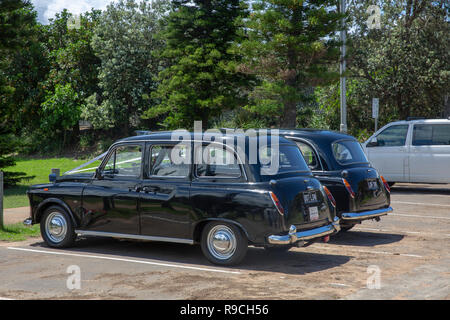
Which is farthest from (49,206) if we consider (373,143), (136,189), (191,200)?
(373,143)

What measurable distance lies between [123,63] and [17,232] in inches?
1060

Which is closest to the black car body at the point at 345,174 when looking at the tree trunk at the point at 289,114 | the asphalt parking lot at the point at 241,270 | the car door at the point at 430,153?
the asphalt parking lot at the point at 241,270

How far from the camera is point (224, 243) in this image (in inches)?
321

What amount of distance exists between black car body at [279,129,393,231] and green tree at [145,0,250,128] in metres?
18.4

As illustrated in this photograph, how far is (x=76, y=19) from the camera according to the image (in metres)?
42.7

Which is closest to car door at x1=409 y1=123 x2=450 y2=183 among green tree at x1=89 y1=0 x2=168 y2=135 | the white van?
the white van

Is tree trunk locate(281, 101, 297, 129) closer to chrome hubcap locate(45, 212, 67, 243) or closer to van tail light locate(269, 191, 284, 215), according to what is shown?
chrome hubcap locate(45, 212, 67, 243)

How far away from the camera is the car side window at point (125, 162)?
9.08m

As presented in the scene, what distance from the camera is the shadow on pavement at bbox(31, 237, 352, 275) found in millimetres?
8227

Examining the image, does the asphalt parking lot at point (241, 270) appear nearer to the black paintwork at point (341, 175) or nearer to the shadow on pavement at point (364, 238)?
the shadow on pavement at point (364, 238)

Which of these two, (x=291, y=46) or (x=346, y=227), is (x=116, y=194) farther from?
(x=291, y=46)
